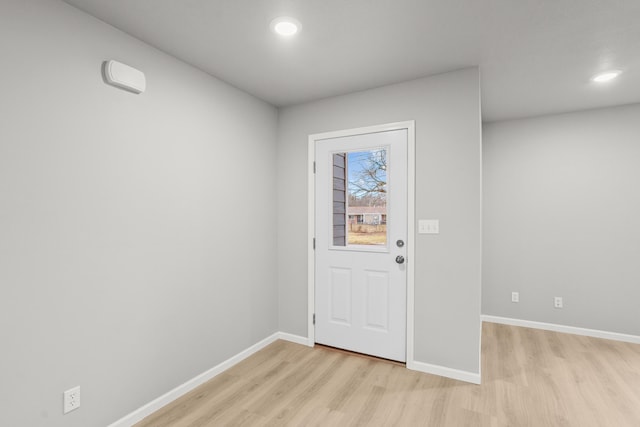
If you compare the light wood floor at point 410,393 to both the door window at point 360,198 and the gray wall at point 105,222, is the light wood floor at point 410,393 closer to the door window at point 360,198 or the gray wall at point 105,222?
the gray wall at point 105,222

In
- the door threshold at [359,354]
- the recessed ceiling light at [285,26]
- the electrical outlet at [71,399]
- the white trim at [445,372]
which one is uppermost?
the recessed ceiling light at [285,26]

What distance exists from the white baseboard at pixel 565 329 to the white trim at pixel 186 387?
258cm

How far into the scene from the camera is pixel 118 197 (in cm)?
197

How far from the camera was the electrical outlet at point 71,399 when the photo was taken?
1.71 metres

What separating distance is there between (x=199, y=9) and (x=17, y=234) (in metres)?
1.51

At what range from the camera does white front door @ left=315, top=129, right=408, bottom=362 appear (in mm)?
2846

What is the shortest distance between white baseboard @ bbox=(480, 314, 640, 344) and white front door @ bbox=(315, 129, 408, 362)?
191 cm

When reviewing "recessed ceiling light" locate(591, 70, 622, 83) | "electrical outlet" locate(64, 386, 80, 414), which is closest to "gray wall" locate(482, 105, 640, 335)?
"recessed ceiling light" locate(591, 70, 622, 83)

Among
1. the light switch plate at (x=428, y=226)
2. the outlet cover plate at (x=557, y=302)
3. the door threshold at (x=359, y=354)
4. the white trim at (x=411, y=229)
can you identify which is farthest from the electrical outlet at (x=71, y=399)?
the outlet cover plate at (x=557, y=302)

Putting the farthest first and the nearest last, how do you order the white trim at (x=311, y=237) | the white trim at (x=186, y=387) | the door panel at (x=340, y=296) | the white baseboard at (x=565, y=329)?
the white baseboard at (x=565, y=329) < the white trim at (x=311, y=237) < the door panel at (x=340, y=296) < the white trim at (x=186, y=387)

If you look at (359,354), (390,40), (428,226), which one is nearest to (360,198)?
(428,226)

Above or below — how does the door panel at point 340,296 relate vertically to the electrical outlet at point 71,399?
above

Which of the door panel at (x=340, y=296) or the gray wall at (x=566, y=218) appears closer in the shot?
the door panel at (x=340, y=296)

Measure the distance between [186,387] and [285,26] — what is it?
8.62 feet
